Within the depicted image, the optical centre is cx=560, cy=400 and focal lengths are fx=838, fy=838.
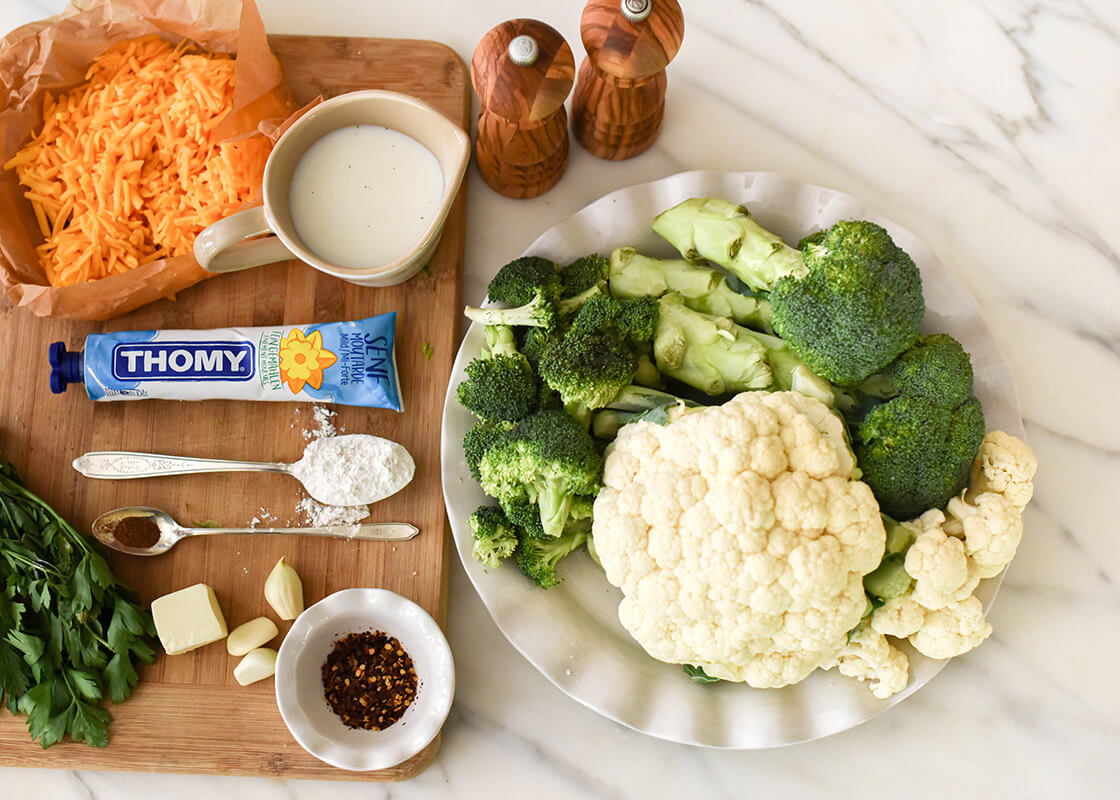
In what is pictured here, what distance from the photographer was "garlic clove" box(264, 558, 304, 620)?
126 centimetres

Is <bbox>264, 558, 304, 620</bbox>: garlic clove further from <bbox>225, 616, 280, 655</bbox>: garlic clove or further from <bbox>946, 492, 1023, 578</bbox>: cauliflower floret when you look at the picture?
<bbox>946, 492, 1023, 578</bbox>: cauliflower floret

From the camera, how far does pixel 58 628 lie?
1235mm

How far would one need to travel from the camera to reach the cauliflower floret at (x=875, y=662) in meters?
1.18

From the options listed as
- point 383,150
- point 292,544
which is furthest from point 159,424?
point 383,150

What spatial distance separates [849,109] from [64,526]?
1.42m

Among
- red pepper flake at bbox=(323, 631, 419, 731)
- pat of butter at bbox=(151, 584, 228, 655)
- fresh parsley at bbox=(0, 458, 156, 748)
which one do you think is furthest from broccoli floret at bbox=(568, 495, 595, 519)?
fresh parsley at bbox=(0, 458, 156, 748)

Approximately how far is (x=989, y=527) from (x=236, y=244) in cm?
113

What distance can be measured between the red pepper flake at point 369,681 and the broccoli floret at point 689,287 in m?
0.64

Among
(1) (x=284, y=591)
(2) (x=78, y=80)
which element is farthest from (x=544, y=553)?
(2) (x=78, y=80)

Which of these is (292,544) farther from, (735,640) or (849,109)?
(849,109)

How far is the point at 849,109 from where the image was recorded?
1.44m

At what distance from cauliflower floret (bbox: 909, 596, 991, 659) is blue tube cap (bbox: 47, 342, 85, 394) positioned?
51.2 inches

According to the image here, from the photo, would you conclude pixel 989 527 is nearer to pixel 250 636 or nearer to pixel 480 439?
pixel 480 439

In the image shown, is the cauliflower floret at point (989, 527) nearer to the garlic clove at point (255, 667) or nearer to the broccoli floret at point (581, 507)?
the broccoli floret at point (581, 507)
